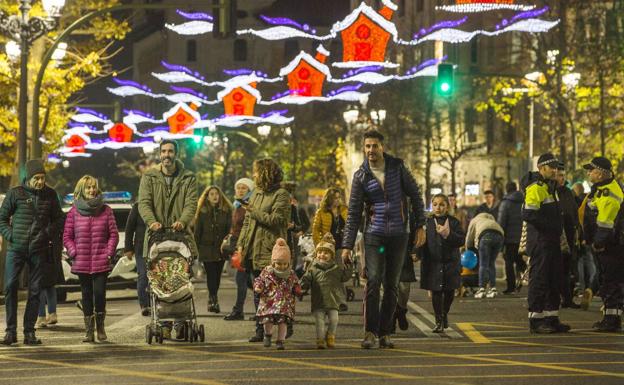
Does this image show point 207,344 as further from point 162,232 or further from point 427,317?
point 427,317

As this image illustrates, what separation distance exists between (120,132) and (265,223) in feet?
166

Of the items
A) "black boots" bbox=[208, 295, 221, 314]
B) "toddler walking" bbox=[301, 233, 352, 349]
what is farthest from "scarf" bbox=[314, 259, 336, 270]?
"black boots" bbox=[208, 295, 221, 314]

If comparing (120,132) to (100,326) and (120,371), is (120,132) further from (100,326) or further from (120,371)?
(120,371)

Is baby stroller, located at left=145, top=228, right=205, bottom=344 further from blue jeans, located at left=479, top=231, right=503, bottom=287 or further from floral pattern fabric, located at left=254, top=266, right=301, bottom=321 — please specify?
blue jeans, located at left=479, top=231, right=503, bottom=287

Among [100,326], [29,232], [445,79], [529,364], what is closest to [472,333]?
[529,364]

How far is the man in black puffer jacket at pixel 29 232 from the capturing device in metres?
15.3

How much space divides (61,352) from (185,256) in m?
1.55

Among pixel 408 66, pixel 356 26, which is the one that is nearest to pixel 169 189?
pixel 356 26

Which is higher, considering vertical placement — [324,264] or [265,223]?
[265,223]

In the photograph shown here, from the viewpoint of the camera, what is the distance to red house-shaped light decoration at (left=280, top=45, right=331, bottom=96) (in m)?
44.6

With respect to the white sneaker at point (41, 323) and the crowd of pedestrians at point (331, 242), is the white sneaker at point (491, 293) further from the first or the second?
Answer: the white sneaker at point (41, 323)

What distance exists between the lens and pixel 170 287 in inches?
580

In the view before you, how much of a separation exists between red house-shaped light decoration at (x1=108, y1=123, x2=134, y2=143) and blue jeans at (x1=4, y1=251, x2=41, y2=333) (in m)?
49.6

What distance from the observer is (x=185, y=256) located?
14836 millimetres
